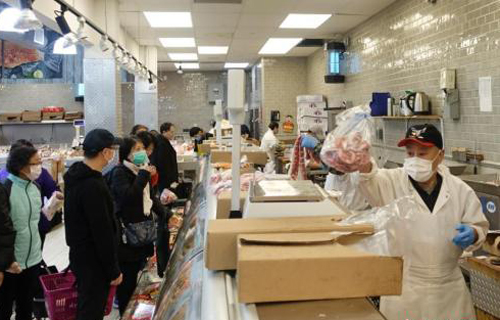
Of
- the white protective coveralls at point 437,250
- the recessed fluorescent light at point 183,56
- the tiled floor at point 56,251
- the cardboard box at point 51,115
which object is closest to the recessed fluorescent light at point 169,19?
the recessed fluorescent light at point 183,56

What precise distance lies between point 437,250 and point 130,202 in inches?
92.1

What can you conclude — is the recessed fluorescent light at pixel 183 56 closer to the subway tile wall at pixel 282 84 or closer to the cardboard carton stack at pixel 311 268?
the subway tile wall at pixel 282 84

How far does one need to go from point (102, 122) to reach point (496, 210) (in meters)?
5.94

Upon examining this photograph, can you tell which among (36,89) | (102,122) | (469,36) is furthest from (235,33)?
(36,89)

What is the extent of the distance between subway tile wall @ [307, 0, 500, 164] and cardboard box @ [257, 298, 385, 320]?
428cm

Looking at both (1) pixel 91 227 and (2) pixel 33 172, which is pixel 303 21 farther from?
(1) pixel 91 227

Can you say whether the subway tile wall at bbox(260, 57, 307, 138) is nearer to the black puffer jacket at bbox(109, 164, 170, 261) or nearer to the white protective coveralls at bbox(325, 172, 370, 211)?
the black puffer jacket at bbox(109, 164, 170, 261)

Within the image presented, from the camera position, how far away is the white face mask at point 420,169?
2.20 meters

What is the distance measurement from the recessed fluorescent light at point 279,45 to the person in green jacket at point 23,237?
24.6ft

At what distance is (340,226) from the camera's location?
50.6 inches

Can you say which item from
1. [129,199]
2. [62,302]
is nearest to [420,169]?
[129,199]

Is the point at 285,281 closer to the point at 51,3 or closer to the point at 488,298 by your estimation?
the point at 488,298

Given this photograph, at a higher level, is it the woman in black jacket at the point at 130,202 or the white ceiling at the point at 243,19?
the white ceiling at the point at 243,19

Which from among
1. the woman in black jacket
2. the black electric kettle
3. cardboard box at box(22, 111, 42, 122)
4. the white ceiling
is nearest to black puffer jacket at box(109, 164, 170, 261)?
the woman in black jacket
